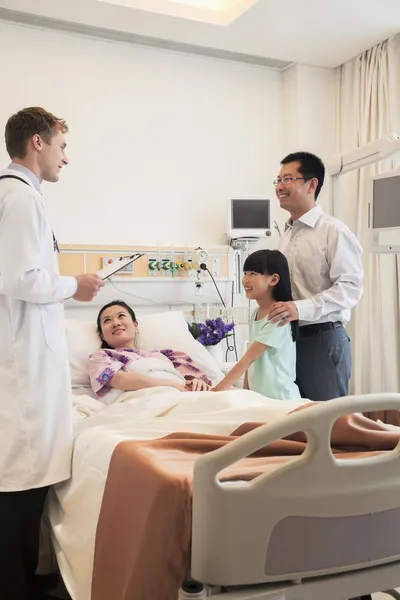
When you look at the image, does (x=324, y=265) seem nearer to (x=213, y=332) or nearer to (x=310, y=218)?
(x=310, y=218)

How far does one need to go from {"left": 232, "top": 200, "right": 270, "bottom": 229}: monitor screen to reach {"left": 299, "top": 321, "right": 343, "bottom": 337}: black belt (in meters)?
1.56

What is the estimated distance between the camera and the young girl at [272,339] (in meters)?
2.51

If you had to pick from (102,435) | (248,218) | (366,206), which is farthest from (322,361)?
(366,206)

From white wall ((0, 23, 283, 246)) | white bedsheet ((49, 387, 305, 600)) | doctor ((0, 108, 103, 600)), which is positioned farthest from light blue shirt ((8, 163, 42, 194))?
white wall ((0, 23, 283, 246))

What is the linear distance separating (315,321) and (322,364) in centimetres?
19

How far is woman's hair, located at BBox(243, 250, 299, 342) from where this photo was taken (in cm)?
256

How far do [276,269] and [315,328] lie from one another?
34 centimetres

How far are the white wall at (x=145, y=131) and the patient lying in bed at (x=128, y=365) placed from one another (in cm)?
104

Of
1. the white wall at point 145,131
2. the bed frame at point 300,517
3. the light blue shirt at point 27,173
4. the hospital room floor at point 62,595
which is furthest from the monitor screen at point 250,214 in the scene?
the bed frame at point 300,517

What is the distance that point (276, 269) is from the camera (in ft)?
8.45

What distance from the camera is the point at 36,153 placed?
208cm

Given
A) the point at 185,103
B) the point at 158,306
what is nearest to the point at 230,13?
the point at 185,103

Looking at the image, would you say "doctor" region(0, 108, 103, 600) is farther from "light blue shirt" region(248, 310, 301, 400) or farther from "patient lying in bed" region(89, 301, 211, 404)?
"light blue shirt" region(248, 310, 301, 400)

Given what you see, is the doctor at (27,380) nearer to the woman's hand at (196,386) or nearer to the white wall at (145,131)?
the woman's hand at (196,386)
